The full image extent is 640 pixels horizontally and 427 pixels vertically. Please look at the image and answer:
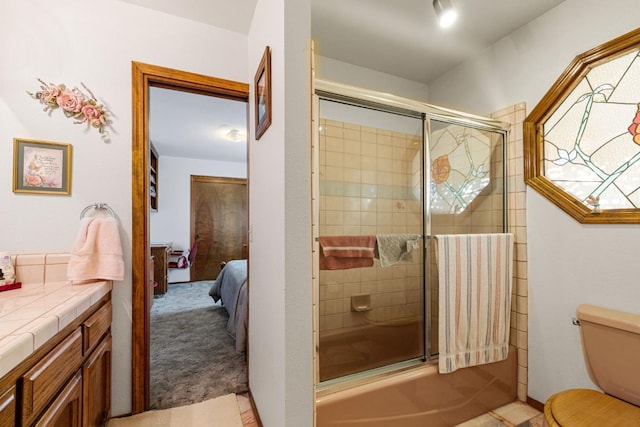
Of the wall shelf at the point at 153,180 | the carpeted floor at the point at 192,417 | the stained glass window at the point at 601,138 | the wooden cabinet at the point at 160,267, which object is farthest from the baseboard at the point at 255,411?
the wall shelf at the point at 153,180

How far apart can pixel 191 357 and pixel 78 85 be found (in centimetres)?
214

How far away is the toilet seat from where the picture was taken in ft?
3.68

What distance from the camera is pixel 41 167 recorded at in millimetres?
1445

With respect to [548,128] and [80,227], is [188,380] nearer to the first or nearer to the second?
[80,227]

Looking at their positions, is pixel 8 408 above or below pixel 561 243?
below

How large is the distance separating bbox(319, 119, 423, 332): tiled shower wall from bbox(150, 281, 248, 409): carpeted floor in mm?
854

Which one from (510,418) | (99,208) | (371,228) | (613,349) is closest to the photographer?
(613,349)

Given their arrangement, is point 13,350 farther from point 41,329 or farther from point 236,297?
point 236,297

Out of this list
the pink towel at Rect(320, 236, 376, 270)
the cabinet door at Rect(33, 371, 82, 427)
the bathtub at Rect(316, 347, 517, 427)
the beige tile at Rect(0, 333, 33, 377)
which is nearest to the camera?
the beige tile at Rect(0, 333, 33, 377)

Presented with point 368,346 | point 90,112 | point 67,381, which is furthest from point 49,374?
point 368,346

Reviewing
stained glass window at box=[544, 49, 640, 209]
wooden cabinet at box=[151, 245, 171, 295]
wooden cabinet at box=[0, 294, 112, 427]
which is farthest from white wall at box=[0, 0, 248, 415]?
wooden cabinet at box=[151, 245, 171, 295]

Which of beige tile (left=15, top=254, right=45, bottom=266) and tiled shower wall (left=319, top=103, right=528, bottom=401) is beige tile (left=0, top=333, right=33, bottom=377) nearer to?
beige tile (left=15, top=254, right=45, bottom=266)

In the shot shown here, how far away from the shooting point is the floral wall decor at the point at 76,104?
144 centimetres

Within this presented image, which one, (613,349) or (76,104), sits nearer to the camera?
(613,349)
